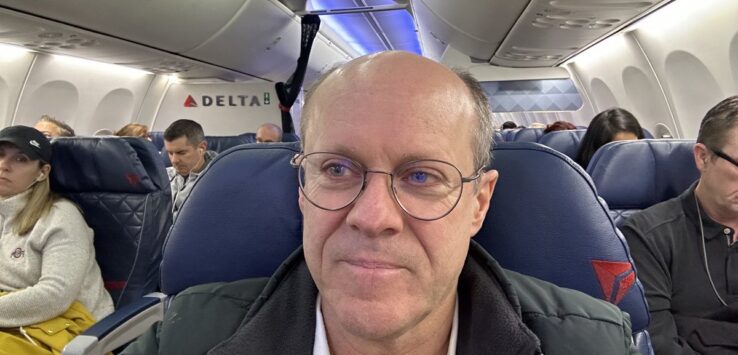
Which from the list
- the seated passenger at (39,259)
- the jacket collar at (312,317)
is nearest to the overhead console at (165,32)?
the seated passenger at (39,259)

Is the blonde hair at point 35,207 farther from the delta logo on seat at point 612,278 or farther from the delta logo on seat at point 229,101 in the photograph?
the delta logo on seat at point 229,101

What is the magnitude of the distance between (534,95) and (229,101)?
6655mm

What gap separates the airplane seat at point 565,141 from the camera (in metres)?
4.50

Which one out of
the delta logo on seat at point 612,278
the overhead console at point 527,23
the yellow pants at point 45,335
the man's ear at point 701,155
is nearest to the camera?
the delta logo on seat at point 612,278

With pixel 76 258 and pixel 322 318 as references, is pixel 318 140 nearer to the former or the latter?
pixel 322 318

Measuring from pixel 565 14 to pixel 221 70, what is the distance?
5.51 metres

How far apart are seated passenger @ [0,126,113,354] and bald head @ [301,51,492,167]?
1.74 metres

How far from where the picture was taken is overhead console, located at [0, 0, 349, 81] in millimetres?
→ 4355

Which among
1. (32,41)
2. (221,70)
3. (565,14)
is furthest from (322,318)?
(221,70)

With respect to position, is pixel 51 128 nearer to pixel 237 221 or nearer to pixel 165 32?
pixel 165 32

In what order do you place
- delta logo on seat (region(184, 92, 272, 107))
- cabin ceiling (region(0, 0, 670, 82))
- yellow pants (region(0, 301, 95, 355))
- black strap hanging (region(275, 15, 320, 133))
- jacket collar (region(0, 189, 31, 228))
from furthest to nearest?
delta logo on seat (region(184, 92, 272, 107))
black strap hanging (region(275, 15, 320, 133))
cabin ceiling (region(0, 0, 670, 82))
jacket collar (region(0, 189, 31, 228))
yellow pants (region(0, 301, 95, 355))

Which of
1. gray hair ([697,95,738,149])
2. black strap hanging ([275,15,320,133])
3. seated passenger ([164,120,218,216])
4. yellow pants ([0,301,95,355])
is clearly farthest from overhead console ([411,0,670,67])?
yellow pants ([0,301,95,355])

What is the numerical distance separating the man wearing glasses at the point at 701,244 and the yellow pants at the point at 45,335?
2.43m

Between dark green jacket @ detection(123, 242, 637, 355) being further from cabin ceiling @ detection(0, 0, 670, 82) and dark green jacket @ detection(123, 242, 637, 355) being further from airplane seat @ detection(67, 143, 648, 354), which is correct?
Answer: cabin ceiling @ detection(0, 0, 670, 82)
